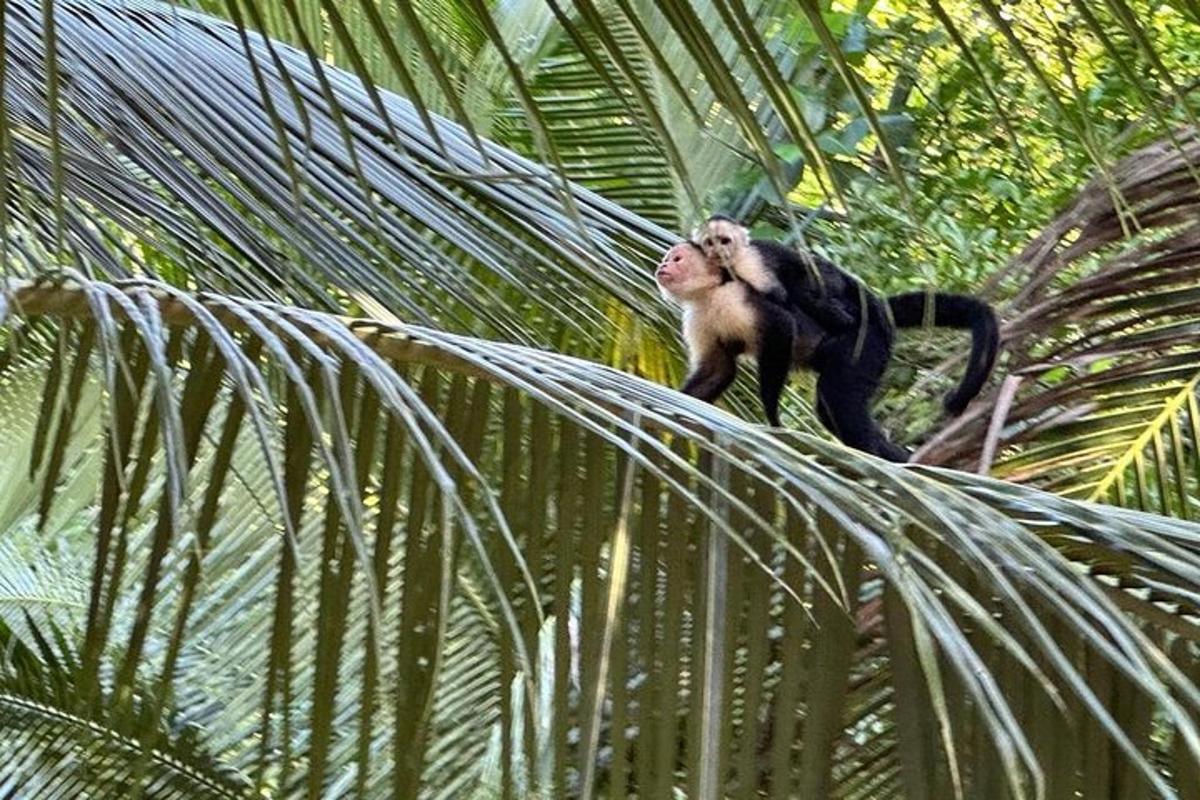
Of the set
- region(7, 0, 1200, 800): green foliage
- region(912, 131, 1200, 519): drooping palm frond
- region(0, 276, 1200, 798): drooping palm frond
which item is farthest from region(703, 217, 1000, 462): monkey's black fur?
region(0, 276, 1200, 798): drooping palm frond

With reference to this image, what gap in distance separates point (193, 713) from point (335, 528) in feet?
5.47

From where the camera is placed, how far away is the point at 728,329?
219 centimetres

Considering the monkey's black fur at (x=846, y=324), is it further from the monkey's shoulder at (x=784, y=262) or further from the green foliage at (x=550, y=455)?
the green foliage at (x=550, y=455)

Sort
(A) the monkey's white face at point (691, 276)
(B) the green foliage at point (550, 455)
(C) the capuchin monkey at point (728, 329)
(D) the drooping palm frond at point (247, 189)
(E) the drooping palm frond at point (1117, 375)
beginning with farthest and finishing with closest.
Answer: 1. (A) the monkey's white face at point (691, 276)
2. (C) the capuchin monkey at point (728, 329)
3. (E) the drooping palm frond at point (1117, 375)
4. (D) the drooping palm frond at point (247, 189)
5. (B) the green foliage at point (550, 455)

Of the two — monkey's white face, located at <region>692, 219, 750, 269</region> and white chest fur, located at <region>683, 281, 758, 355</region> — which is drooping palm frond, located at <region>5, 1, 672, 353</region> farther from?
monkey's white face, located at <region>692, 219, 750, 269</region>

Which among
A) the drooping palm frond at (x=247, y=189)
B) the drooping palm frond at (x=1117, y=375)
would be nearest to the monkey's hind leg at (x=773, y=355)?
the drooping palm frond at (x=1117, y=375)

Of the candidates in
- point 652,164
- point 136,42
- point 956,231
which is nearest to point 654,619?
point 136,42

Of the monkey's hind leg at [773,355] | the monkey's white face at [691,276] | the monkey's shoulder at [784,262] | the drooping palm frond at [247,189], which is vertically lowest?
the drooping palm frond at [247,189]

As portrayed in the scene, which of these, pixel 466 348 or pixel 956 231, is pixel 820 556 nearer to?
pixel 466 348

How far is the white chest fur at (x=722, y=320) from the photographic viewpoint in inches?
85.6

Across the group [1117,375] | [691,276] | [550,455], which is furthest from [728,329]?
[550,455]

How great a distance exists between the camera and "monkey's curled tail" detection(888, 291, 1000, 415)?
6.55 ft

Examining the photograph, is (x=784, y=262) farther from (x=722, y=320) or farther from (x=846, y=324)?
(x=722, y=320)

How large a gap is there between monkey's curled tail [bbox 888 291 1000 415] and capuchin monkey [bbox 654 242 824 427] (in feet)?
0.42
